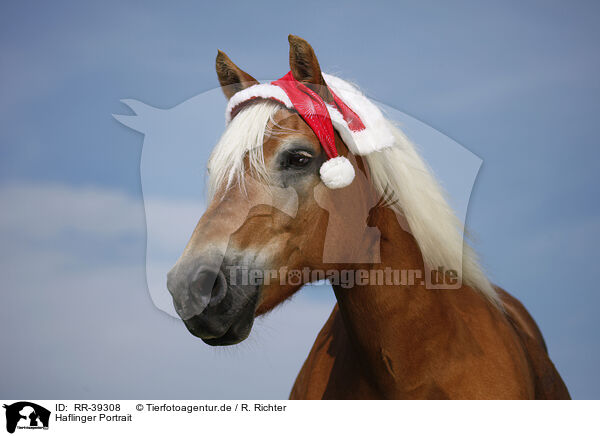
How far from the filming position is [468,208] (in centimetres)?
199

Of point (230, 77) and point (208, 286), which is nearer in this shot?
point (208, 286)

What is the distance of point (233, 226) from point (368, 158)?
0.57m

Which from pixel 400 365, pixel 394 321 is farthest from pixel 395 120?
pixel 400 365

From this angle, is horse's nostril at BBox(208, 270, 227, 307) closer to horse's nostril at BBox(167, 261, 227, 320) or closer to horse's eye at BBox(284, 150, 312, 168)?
horse's nostril at BBox(167, 261, 227, 320)

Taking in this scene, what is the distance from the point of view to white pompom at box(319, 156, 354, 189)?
1.58m

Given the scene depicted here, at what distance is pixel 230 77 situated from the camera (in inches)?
74.9

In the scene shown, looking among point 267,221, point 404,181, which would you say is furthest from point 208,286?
point 404,181

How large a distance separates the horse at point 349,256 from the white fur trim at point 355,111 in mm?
26

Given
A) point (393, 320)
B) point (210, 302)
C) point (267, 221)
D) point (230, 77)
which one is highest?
point (230, 77)

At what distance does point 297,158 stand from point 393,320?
633 mm

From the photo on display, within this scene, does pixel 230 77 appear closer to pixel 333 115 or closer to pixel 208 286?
pixel 333 115

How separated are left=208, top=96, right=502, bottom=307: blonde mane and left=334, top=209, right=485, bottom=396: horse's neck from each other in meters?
0.09
